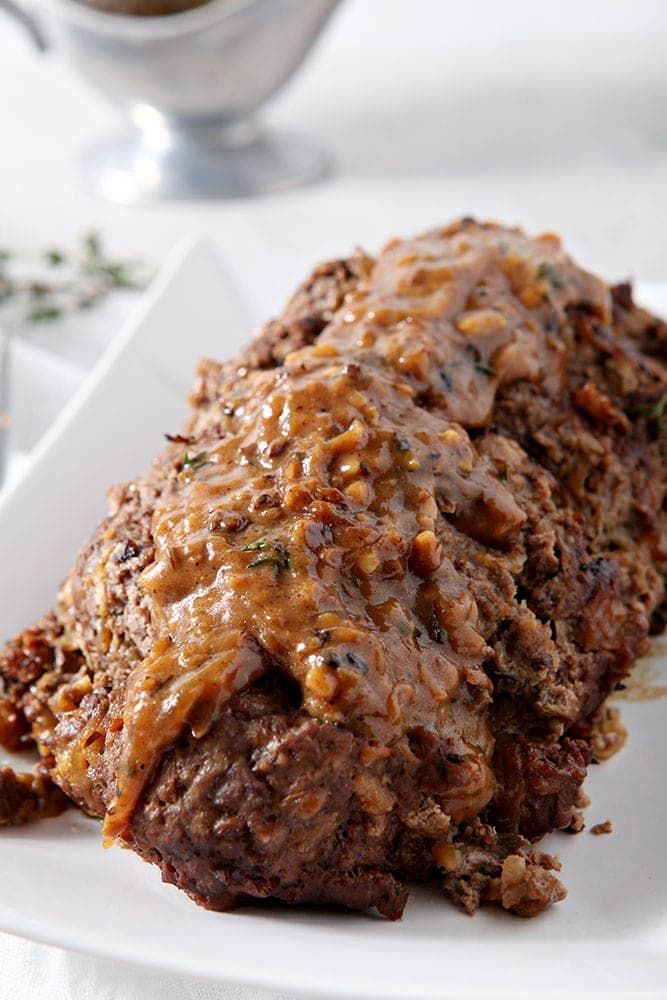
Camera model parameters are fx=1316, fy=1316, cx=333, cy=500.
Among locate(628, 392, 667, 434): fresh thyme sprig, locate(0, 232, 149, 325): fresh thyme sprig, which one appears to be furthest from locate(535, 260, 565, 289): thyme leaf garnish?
locate(0, 232, 149, 325): fresh thyme sprig

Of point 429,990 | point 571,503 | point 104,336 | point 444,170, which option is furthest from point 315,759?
point 444,170

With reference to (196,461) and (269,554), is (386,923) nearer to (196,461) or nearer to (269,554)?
(269,554)

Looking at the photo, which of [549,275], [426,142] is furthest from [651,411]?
[426,142]

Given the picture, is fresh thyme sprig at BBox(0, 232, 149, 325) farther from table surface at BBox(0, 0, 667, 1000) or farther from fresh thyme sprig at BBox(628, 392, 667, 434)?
fresh thyme sprig at BBox(628, 392, 667, 434)

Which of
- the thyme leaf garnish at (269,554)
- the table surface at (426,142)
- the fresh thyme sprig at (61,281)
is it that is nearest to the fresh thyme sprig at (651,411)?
the thyme leaf garnish at (269,554)

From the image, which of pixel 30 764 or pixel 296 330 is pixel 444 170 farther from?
pixel 30 764

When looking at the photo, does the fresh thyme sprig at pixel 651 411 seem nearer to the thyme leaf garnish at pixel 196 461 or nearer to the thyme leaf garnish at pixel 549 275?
the thyme leaf garnish at pixel 549 275
